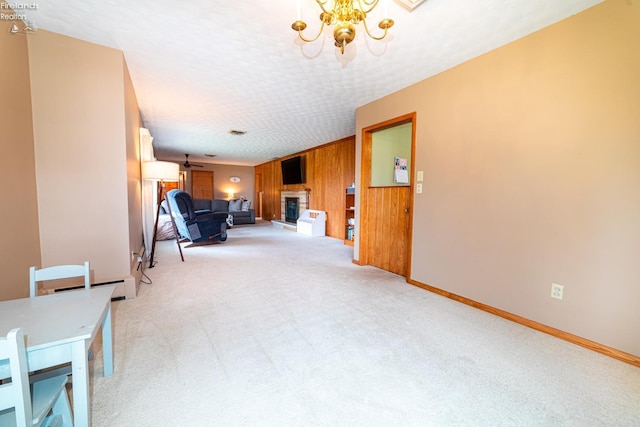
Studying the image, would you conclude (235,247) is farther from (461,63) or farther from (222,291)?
(461,63)

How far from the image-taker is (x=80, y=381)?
0.94m

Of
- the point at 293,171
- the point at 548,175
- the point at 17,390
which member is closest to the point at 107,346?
the point at 17,390

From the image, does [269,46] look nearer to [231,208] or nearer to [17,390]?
[17,390]

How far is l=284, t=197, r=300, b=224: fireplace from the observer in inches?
309

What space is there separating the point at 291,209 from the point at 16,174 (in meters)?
6.43

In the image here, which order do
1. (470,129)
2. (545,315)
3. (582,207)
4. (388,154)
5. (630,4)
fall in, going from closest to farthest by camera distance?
(630,4), (582,207), (545,315), (470,129), (388,154)

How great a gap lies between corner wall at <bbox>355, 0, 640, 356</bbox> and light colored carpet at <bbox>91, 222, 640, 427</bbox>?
307mm

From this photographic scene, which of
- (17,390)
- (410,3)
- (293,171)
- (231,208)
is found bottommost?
(17,390)

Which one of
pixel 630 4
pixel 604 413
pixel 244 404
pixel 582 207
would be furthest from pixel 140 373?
pixel 630 4

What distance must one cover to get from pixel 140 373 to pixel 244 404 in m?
0.69

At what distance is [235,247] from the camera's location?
502 cm

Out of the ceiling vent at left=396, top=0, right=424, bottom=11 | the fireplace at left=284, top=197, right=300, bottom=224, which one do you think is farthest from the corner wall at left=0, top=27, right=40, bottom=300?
the fireplace at left=284, top=197, right=300, bottom=224

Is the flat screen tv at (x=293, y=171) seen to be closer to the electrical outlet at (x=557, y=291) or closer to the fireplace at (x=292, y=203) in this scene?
the fireplace at (x=292, y=203)

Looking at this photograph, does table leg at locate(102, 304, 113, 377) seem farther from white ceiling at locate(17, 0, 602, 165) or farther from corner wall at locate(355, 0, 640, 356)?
corner wall at locate(355, 0, 640, 356)
